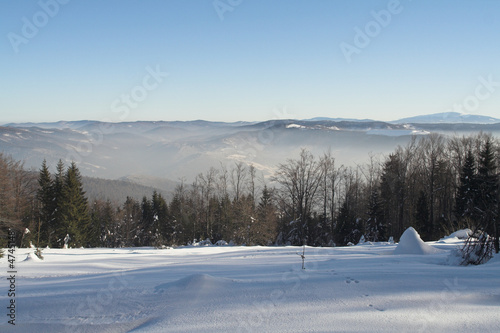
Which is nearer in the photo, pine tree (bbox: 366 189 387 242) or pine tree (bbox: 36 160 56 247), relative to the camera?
pine tree (bbox: 366 189 387 242)

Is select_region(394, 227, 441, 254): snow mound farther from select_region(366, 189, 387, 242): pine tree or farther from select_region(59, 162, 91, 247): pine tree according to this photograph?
select_region(59, 162, 91, 247): pine tree

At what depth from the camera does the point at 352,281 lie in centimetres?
487

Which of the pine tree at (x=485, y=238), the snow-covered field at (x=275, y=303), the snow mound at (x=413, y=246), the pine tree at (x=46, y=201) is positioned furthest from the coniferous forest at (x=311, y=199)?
the snow-covered field at (x=275, y=303)

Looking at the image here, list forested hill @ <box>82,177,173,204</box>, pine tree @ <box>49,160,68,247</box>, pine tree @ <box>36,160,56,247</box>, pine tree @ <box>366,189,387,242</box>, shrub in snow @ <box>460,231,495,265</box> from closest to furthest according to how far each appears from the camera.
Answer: shrub in snow @ <box>460,231,495,265</box> → pine tree @ <box>366,189,387,242</box> → pine tree @ <box>49,160,68,247</box> → pine tree @ <box>36,160,56,247</box> → forested hill @ <box>82,177,173,204</box>

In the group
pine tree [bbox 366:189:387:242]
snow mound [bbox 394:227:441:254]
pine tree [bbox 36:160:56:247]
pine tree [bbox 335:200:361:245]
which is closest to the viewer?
snow mound [bbox 394:227:441:254]

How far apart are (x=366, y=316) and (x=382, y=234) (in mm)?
34113

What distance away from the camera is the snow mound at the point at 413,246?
8.75m

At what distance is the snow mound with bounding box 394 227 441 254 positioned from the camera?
875cm

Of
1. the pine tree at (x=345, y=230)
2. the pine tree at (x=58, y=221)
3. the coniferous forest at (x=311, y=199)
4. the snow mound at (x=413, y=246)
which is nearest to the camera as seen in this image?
the snow mound at (x=413, y=246)

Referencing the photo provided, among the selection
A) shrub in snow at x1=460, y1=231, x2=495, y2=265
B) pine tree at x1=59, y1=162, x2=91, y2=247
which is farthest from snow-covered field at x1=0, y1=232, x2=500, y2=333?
pine tree at x1=59, y1=162, x2=91, y2=247

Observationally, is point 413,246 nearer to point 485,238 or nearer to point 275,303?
point 485,238

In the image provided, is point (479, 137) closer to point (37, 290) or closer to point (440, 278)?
point (440, 278)

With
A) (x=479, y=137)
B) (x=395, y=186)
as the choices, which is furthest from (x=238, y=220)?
(x=479, y=137)

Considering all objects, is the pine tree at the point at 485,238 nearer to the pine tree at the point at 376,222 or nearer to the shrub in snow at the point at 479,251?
the shrub in snow at the point at 479,251
